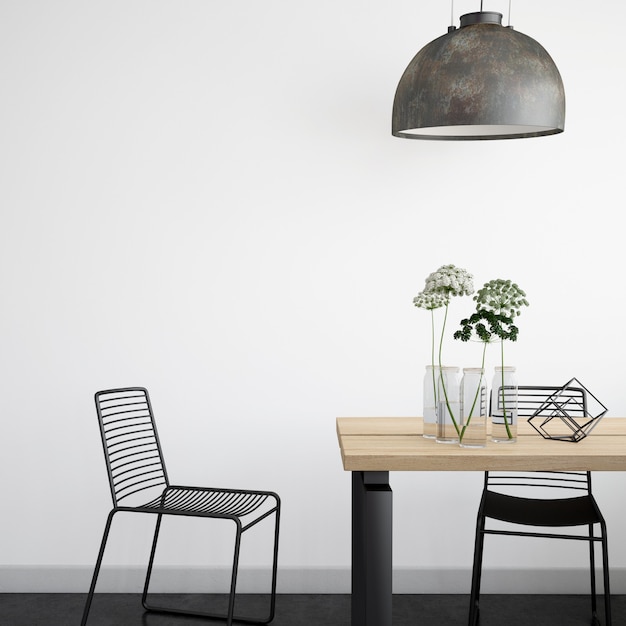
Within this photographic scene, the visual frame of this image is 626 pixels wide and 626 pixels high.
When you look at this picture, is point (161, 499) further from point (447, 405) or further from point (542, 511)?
point (542, 511)

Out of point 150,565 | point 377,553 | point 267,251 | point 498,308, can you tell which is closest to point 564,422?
point 498,308

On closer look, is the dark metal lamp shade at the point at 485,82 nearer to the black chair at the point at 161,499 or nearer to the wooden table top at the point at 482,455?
the wooden table top at the point at 482,455

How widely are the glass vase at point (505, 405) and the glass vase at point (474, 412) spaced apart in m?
0.07

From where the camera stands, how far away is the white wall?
3.51m

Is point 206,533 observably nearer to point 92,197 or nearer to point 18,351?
point 18,351

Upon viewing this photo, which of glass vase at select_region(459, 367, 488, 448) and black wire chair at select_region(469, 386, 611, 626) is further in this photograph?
black wire chair at select_region(469, 386, 611, 626)

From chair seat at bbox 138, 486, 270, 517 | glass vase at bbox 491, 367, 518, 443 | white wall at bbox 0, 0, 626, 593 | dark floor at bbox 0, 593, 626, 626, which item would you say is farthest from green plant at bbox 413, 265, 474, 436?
dark floor at bbox 0, 593, 626, 626

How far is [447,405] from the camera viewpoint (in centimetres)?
254

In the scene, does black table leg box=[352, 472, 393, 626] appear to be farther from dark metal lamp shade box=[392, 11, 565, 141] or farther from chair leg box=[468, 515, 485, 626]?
dark metal lamp shade box=[392, 11, 565, 141]

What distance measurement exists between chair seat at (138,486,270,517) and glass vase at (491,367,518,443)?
92 cm

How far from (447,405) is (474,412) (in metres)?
0.10

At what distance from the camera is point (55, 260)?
11.5 ft

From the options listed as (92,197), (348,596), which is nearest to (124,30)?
(92,197)

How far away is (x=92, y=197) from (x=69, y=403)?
88 centimetres
